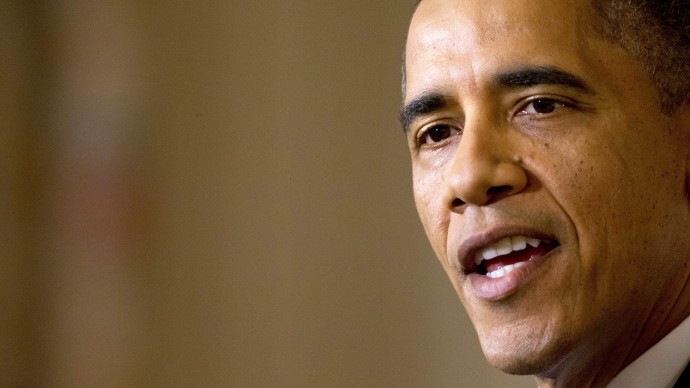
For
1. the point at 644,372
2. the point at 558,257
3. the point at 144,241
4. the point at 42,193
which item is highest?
the point at 42,193

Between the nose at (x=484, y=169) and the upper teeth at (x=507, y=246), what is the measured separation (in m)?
0.06

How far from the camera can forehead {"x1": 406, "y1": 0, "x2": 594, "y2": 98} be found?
1.25 m

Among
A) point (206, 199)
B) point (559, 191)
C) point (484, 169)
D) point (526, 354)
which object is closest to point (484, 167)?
point (484, 169)

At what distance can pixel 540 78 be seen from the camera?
1255 millimetres

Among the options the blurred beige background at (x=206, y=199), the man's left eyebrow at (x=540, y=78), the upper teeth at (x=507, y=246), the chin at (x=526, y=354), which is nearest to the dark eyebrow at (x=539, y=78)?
the man's left eyebrow at (x=540, y=78)

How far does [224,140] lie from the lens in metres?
2.79

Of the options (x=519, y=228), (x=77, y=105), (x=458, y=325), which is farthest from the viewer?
(x=77, y=105)

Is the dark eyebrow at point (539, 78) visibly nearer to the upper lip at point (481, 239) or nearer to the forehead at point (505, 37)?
the forehead at point (505, 37)

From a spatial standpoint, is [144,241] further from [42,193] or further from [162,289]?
[42,193]

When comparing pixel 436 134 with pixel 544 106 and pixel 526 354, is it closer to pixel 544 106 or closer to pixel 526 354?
pixel 544 106

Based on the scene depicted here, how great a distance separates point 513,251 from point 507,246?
1 cm

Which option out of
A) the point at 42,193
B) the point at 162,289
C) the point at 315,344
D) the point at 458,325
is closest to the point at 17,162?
the point at 42,193

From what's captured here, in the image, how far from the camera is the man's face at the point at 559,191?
122cm

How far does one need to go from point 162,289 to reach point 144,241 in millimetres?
159
